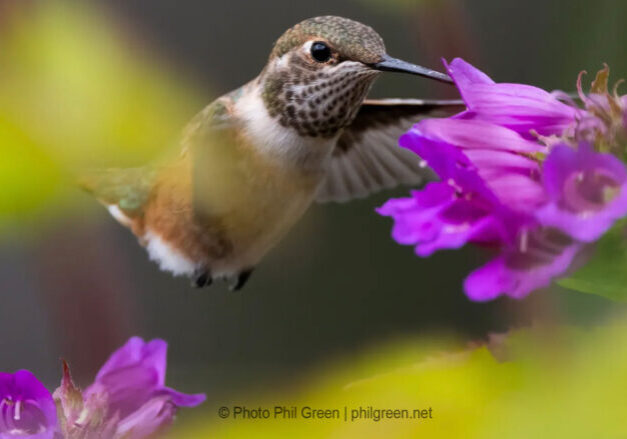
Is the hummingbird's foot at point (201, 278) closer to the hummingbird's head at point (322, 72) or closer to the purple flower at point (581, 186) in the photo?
the hummingbird's head at point (322, 72)

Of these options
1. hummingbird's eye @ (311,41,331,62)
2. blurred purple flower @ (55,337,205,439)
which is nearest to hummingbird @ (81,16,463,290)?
hummingbird's eye @ (311,41,331,62)

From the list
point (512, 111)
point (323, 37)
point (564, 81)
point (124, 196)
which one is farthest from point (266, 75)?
point (512, 111)

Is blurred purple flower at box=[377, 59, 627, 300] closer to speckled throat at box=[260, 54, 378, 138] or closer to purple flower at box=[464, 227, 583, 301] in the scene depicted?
purple flower at box=[464, 227, 583, 301]

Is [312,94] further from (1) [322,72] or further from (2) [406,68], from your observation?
(2) [406,68]

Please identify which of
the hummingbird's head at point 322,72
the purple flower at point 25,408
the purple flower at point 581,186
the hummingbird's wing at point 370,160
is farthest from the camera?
the hummingbird's wing at point 370,160

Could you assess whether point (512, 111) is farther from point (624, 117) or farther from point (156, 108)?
point (156, 108)

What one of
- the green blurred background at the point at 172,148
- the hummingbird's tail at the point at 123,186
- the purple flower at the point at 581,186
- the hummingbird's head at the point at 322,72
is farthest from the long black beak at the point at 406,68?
the hummingbird's tail at the point at 123,186
